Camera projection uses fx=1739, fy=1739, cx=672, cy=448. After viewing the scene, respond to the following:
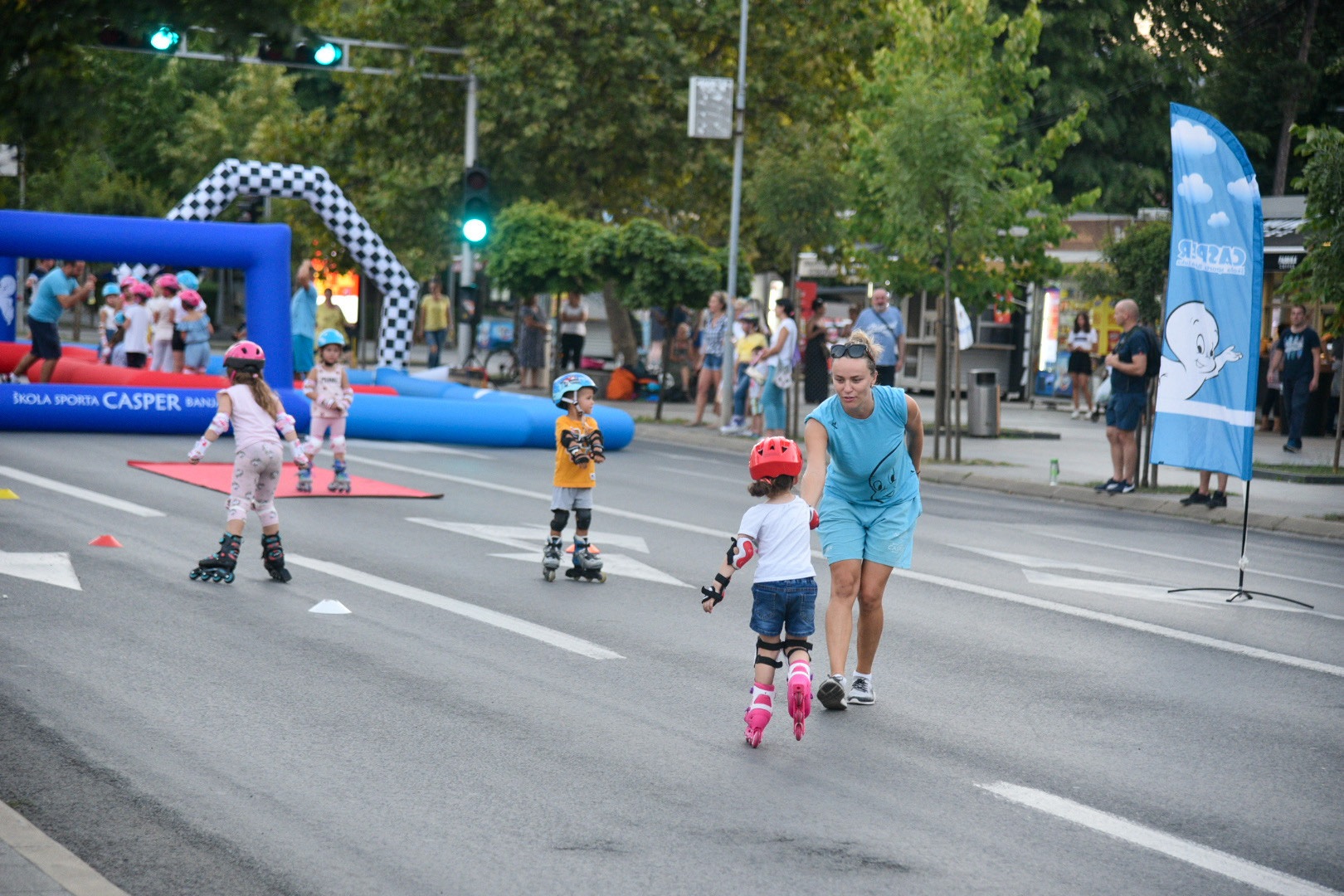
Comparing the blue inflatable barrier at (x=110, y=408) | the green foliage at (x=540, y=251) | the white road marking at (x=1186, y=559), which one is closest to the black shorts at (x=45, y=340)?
the blue inflatable barrier at (x=110, y=408)

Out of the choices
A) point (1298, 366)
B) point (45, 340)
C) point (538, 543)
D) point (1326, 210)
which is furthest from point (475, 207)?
point (538, 543)

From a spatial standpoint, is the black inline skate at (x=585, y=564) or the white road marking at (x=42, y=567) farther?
the black inline skate at (x=585, y=564)

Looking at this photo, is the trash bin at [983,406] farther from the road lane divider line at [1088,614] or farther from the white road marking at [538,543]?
the white road marking at [538,543]

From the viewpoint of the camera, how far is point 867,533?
782 centimetres

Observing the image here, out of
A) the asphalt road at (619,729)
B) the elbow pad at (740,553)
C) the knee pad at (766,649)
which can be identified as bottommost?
the asphalt road at (619,729)

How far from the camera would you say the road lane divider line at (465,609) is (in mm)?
8945

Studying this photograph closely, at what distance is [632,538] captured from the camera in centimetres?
1335

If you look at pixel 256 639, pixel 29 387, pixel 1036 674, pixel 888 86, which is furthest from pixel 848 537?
pixel 888 86

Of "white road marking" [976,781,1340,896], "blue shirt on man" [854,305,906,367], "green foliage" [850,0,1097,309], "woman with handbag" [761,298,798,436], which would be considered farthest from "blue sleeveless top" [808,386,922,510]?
"blue shirt on man" [854,305,906,367]

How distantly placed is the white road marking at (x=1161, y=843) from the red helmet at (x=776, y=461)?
1529 mm

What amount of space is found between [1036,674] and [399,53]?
28883 mm

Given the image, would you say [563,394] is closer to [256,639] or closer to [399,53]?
[256,639]

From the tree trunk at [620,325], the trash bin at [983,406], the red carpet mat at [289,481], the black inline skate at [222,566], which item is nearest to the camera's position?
the black inline skate at [222,566]

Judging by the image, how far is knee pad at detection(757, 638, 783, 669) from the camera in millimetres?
7105
